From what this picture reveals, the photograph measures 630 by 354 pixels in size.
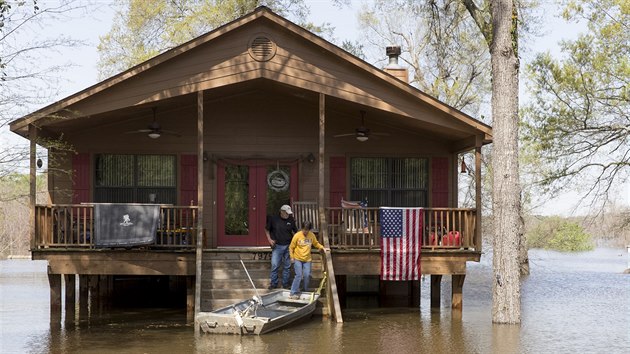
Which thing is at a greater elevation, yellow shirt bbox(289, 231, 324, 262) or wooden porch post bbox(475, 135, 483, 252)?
wooden porch post bbox(475, 135, 483, 252)

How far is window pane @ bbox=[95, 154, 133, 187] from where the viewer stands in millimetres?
20938

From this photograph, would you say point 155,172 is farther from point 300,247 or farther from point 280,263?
point 300,247

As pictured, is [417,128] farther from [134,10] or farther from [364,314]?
[134,10]

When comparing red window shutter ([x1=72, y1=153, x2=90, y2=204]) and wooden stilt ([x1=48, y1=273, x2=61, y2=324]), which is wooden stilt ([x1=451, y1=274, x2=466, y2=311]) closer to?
wooden stilt ([x1=48, y1=273, x2=61, y2=324])

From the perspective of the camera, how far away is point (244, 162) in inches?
830

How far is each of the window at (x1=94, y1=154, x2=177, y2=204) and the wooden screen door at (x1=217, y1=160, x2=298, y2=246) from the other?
1.22 metres

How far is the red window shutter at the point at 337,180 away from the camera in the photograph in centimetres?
2127

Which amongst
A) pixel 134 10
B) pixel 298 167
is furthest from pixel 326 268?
pixel 134 10

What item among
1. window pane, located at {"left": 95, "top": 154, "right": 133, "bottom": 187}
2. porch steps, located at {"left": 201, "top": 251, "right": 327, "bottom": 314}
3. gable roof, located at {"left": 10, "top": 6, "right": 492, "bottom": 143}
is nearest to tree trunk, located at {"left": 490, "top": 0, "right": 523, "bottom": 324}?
gable roof, located at {"left": 10, "top": 6, "right": 492, "bottom": 143}

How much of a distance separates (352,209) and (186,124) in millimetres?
5150

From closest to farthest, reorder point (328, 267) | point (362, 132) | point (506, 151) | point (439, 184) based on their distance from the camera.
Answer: point (328, 267)
point (506, 151)
point (362, 132)
point (439, 184)

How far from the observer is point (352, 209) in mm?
18297

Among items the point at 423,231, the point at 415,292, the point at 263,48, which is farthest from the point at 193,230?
the point at 415,292

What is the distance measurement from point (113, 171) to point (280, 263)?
18.7 ft
